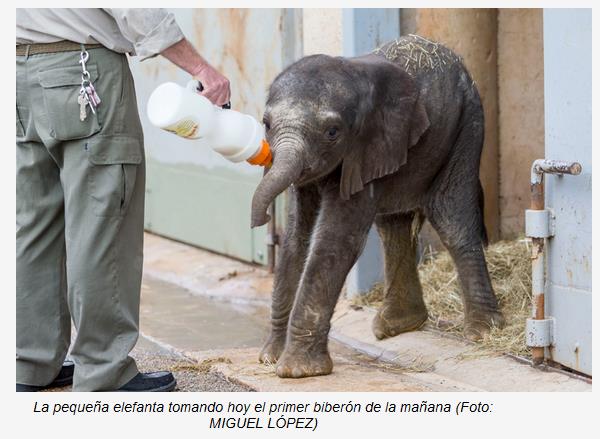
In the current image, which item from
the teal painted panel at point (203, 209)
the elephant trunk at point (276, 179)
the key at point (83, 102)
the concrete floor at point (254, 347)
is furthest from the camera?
the teal painted panel at point (203, 209)

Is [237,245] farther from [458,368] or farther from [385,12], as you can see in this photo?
[458,368]

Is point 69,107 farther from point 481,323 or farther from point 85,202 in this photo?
point 481,323

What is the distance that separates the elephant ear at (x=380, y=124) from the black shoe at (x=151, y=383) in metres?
1.10

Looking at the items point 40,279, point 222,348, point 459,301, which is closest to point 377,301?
point 459,301

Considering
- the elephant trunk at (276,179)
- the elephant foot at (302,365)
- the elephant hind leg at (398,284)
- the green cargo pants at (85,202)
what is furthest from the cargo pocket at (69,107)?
the elephant hind leg at (398,284)

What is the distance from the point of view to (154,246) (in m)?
9.31

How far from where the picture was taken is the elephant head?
5367 millimetres

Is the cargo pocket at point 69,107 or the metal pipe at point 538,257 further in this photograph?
the metal pipe at point 538,257

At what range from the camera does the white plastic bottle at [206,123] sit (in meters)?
4.84

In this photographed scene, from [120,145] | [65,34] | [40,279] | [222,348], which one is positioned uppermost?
[65,34]

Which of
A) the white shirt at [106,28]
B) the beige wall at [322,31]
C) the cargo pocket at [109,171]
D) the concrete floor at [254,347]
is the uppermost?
the beige wall at [322,31]

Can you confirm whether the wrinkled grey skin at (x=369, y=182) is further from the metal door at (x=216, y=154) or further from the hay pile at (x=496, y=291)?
the metal door at (x=216, y=154)

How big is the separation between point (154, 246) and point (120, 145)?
14.0 feet

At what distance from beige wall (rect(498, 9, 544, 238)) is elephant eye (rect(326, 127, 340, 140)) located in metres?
2.32
